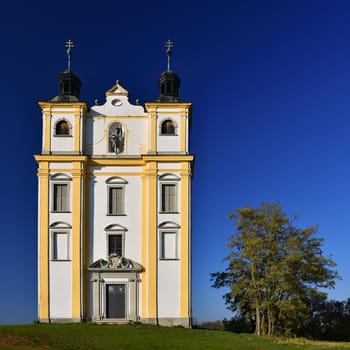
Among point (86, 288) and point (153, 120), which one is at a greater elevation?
point (153, 120)

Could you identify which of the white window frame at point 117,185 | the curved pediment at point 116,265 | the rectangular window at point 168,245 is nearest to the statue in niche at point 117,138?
the white window frame at point 117,185

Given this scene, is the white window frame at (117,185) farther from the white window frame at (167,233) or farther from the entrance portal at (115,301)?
the entrance portal at (115,301)

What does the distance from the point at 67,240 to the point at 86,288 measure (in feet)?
9.93

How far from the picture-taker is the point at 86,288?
3753cm

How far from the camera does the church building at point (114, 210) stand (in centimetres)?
3712

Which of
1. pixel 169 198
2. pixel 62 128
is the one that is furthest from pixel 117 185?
pixel 62 128

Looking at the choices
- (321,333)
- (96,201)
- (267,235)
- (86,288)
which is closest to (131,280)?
(86,288)

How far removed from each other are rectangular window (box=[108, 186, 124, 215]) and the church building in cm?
6

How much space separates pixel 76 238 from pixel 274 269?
38.7 feet

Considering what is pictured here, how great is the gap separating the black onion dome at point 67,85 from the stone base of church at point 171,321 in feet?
46.6

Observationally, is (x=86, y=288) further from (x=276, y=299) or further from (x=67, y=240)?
(x=276, y=299)

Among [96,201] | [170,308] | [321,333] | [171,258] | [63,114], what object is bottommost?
[321,333]

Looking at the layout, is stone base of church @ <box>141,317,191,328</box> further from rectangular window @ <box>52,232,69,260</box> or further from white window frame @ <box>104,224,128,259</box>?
rectangular window @ <box>52,232,69,260</box>

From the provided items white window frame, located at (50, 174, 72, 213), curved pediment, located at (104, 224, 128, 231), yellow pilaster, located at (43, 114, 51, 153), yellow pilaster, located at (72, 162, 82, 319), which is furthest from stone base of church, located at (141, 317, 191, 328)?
yellow pilaster, located at (43, 114, 51, 153)
